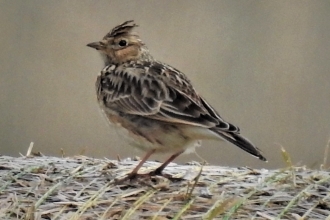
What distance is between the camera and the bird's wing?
5898mm

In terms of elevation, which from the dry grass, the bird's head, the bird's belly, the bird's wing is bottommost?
the dry grass

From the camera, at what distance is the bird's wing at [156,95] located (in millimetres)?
5898

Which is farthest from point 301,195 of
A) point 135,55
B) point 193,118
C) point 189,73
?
point 189,73

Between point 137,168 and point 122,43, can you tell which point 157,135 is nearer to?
point 137,168

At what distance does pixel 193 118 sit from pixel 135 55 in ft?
4.75

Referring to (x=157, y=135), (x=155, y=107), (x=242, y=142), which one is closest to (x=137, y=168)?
(x=157, y=135)

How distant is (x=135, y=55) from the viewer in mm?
7129

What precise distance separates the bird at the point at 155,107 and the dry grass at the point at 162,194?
9.4 inches

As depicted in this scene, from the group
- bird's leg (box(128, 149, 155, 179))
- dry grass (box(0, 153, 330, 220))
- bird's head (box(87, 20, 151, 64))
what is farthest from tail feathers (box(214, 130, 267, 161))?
bird's head (box(87, 20, 151, 64))

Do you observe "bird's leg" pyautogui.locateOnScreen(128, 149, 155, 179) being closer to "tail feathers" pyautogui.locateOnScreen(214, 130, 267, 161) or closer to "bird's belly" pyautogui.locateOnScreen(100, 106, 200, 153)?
"bird's belly" pyautogui.locateOnScreen(100, 106, 200, 153)

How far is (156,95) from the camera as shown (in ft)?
20.5

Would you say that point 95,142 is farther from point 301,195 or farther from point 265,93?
point 301,195

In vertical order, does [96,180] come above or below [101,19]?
below

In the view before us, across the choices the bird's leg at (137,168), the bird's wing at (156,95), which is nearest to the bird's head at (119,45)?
the bird's wing at (156,95)
